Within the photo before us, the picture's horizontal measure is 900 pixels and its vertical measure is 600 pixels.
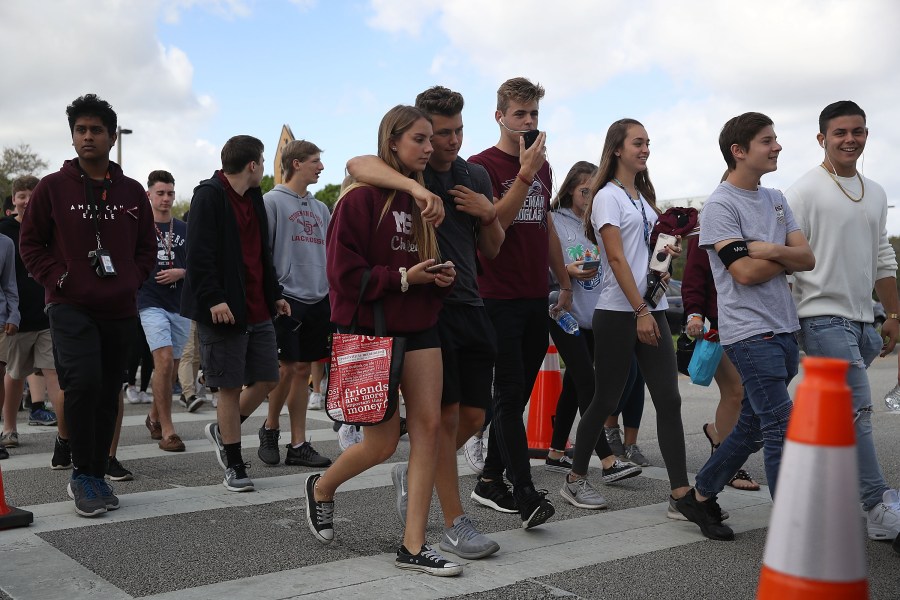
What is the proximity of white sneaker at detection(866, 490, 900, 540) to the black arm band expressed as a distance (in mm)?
1374

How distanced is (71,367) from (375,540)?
1933 mm

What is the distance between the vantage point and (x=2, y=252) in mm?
7500

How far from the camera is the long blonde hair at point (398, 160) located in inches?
159

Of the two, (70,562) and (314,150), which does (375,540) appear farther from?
(314,150)

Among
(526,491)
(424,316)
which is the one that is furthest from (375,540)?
(424,316)

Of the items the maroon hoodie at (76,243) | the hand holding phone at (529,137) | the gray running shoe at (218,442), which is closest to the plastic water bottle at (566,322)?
the hand holding phone at (529,137)

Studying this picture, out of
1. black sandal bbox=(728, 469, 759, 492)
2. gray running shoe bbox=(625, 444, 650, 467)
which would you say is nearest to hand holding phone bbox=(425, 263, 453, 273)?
black sandal bbox=(728, 469, 759, 492)

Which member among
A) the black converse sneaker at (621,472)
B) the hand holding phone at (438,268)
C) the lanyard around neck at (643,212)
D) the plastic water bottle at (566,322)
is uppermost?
the lanyard around neck at (643,212)

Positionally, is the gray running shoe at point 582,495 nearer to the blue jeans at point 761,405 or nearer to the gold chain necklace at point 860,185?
the blue jeans at point 761,405

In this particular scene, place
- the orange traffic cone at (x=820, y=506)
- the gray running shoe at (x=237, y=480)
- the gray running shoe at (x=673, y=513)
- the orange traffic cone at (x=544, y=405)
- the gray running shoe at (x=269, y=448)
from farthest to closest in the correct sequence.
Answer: the orange traffic cone at (x=544, y=405) → the gray running shoe at (x=269, y=448) → the gray running shoe at (x=237, y=480) → the gray running shoe at (x=673, y=513) → the orange traffic cone at (x=820, y=506)

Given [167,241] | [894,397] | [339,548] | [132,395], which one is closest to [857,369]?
[894,397]

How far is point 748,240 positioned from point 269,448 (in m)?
3.77

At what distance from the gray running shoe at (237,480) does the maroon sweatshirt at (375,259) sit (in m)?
1.98

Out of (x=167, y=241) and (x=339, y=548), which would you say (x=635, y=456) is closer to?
(x=339, y=548)
